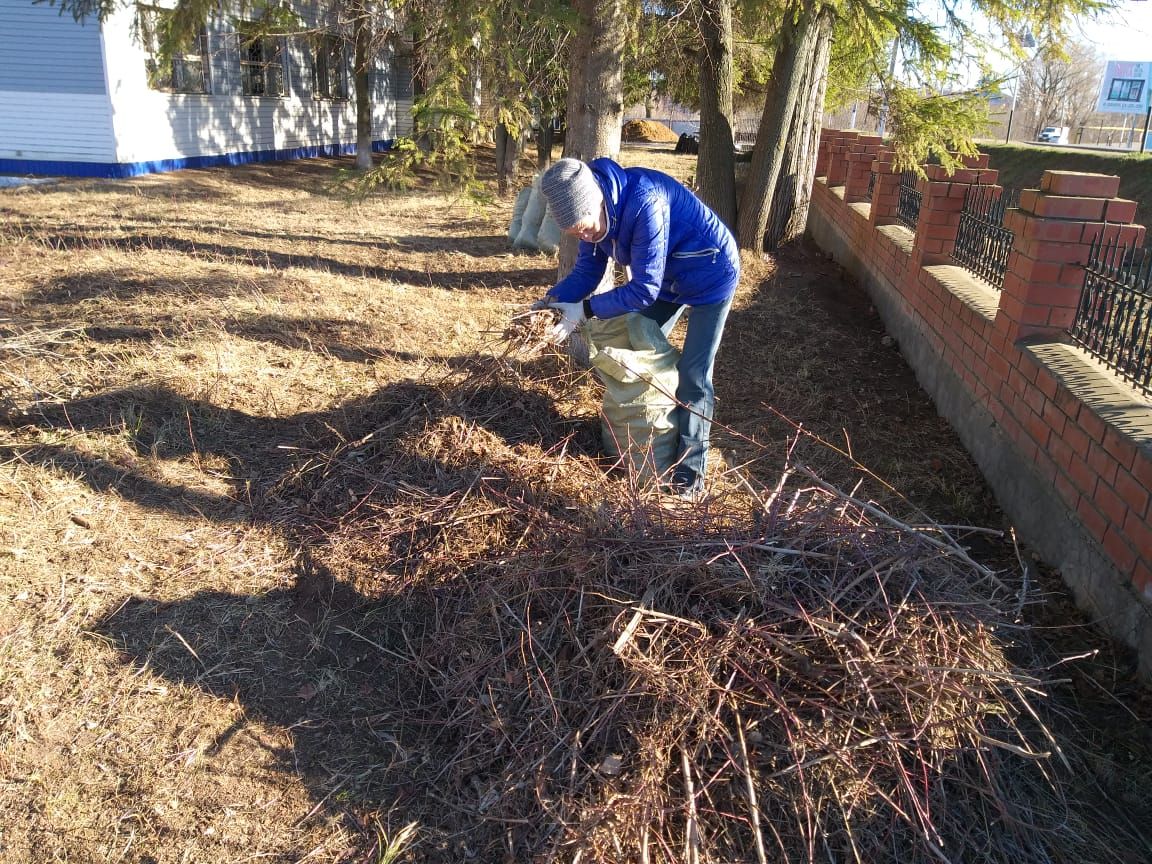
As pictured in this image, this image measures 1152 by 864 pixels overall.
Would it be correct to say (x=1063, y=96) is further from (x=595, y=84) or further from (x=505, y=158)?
(x=595, y=84)

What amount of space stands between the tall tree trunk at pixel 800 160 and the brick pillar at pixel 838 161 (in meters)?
0.59

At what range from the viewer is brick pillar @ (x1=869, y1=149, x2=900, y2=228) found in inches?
284

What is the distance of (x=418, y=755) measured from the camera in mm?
2549

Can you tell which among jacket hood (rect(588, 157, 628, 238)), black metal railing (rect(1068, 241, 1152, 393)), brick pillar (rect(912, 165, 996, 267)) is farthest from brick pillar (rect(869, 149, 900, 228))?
jacket hood (rect(588, 157, 628, 238))

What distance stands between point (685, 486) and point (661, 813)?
6.26 ft

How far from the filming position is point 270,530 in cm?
356

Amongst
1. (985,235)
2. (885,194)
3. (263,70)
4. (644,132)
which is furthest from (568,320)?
(644,132)

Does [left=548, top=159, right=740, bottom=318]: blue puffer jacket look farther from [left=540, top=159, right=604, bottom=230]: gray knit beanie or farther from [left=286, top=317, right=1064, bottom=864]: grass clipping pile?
[left=286, top=317, right=1064, bottom=864]: grass clipping pile

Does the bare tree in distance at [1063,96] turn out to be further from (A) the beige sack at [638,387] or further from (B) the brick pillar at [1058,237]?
(A) the beige sack at [638,387]

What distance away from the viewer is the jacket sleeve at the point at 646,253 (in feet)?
10.8

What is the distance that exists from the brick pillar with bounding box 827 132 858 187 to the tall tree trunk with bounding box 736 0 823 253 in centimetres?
118

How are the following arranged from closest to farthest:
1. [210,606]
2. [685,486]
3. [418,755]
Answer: [418,755] < [210,606] < [685,486]

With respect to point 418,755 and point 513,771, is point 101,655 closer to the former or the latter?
point 418,755

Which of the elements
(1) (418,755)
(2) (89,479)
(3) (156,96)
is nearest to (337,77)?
(3) (156,96)
